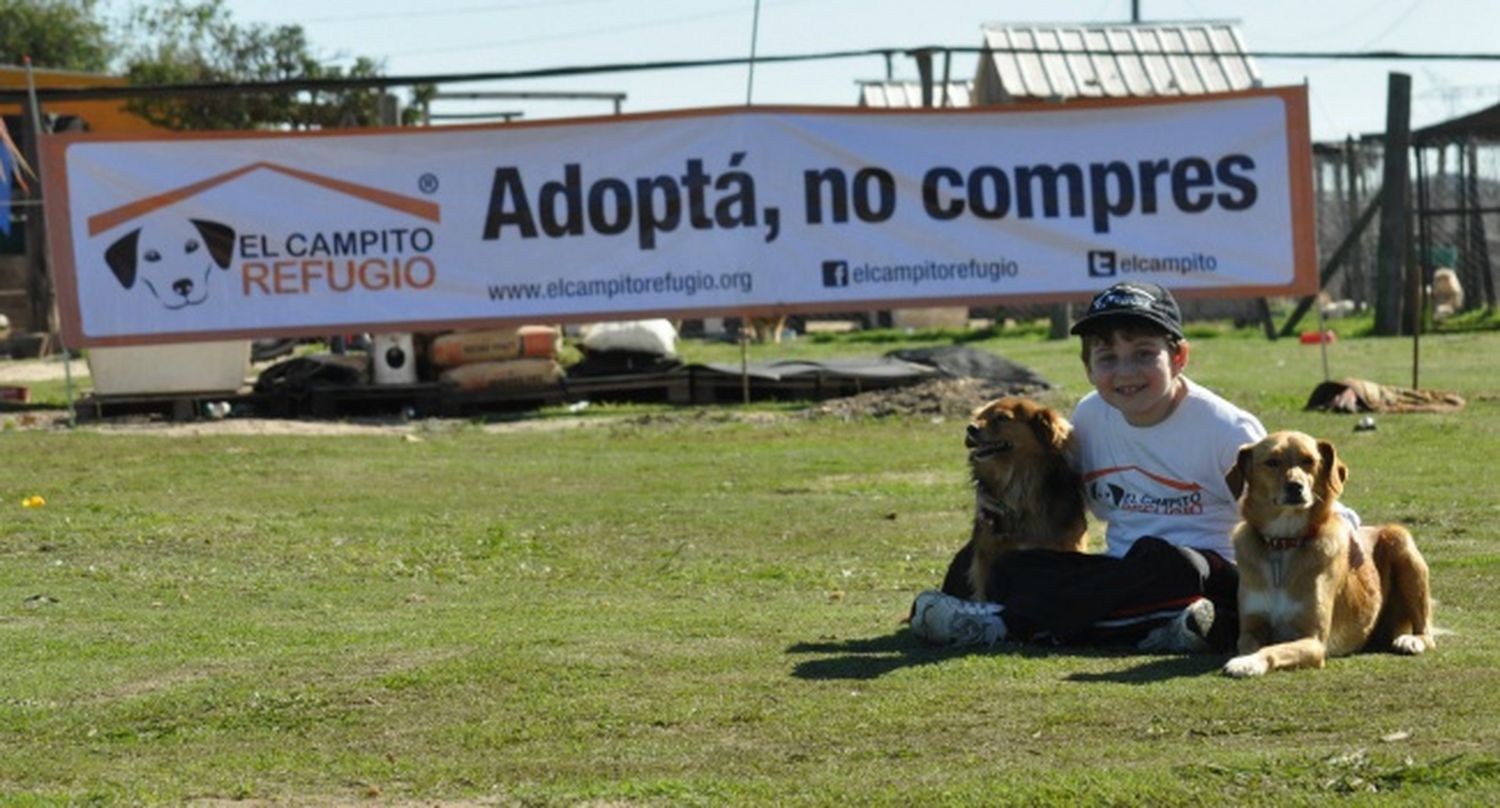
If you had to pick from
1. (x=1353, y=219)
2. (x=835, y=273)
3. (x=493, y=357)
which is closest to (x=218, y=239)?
(x=493, y=357)

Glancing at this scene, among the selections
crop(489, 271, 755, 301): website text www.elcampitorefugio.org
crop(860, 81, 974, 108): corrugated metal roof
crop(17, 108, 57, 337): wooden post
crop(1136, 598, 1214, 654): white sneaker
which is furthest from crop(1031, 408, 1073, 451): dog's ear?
crop(860, 81, 974, 108): corrugated metal roof

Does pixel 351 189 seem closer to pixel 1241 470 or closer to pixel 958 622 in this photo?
pixel 958 622

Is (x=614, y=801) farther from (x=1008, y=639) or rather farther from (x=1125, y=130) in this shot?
(x=1125, y=130)

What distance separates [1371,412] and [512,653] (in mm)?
12208

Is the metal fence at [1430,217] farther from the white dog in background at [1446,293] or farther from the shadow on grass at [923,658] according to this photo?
the shadow on grass at [923,658]

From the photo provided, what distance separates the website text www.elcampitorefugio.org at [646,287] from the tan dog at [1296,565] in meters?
12.7

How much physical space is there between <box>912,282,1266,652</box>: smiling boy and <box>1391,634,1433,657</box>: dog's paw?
0.54 m

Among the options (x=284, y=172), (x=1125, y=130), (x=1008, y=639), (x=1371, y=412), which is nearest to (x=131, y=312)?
(x=284, y=172)

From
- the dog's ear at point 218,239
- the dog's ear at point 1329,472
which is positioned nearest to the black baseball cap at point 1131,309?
the dog's ear at point 1329,472

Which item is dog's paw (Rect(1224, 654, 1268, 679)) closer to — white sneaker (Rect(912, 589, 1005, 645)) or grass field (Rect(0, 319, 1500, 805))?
grass field (Rect(0, 319, 1500, 805))

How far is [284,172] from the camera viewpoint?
20312 mm

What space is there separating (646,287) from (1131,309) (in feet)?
41.4

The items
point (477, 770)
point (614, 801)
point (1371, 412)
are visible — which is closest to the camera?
point (614, 801)

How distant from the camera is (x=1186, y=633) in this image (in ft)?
26.3
